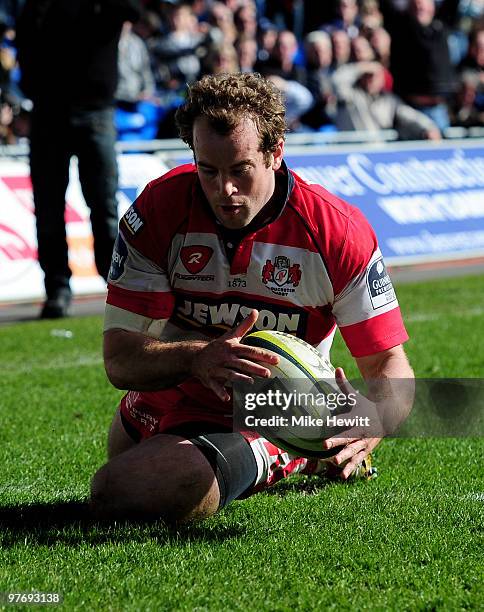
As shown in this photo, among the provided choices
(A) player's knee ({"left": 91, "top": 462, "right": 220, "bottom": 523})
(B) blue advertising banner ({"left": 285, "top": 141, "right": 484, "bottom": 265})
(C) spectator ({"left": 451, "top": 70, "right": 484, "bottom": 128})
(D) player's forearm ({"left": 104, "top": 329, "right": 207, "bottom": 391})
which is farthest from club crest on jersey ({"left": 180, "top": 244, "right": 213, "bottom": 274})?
(C) spectator ({"left": 451, "top": 70, "right": 484, "bottom": 128})

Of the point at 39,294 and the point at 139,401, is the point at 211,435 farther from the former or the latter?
the point at 39,294

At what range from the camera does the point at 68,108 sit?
28.9 ft

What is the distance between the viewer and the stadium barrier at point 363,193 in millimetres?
9820

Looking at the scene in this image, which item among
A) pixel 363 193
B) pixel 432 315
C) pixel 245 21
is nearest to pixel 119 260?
pixel 432 315

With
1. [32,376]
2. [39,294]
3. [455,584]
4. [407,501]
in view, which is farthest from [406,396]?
[39,294]

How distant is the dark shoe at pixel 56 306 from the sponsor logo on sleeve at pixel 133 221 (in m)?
4.78

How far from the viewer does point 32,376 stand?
23.2 ft

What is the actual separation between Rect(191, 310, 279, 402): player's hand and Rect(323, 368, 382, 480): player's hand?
0.28m

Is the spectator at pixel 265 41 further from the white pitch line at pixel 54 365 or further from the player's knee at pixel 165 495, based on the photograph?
the player's knee at pixel 165 495

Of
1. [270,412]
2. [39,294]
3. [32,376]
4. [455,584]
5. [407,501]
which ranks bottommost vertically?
[39,294]

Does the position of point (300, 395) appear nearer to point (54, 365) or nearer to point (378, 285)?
point (378, 285)

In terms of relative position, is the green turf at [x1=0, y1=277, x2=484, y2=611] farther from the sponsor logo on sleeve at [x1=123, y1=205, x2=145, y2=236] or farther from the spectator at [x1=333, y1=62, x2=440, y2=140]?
the spectator at [x1=333, y1=62, x2=440, y2=140]

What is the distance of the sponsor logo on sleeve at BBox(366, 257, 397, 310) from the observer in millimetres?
4277

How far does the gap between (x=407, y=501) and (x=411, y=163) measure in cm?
837
